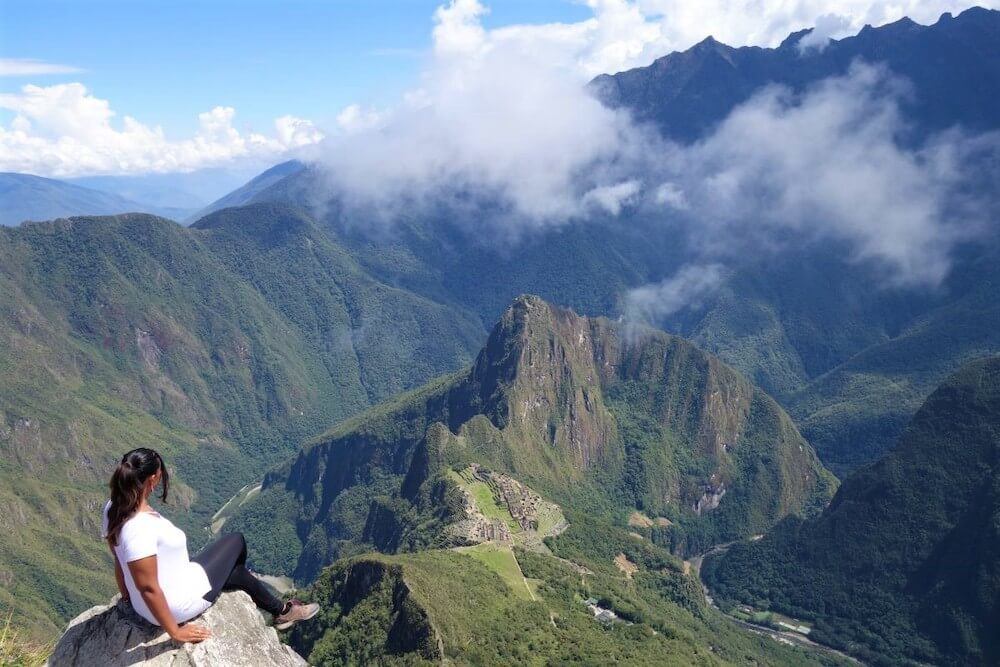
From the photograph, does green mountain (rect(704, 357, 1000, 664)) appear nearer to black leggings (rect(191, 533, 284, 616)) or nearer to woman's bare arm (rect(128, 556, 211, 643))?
black leggings (rect(191, 533, 284, 616))

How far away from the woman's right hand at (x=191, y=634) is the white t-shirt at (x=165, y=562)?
0.20 m

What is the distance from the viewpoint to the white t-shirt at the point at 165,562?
1426 centimetres

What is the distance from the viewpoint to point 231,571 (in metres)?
17.0

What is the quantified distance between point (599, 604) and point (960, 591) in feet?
224

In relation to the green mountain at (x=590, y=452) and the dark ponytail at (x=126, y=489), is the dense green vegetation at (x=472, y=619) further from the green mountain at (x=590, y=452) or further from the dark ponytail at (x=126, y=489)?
the green mountain at (x=590, y=452)

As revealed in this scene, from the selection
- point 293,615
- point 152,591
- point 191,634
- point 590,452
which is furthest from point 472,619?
point 590,452

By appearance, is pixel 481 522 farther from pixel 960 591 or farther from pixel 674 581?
pixel 960 591

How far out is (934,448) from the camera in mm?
146625

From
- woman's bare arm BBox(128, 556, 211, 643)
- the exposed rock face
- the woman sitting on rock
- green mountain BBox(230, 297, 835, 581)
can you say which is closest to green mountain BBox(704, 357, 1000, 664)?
green mountain BBox(230, 297, 835, 581)

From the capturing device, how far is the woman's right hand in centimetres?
1466

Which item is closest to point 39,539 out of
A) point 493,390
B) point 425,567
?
point 493,390

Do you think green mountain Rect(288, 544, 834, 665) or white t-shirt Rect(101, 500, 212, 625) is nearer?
white t-shirt Rect(101, 500, 212, 625)

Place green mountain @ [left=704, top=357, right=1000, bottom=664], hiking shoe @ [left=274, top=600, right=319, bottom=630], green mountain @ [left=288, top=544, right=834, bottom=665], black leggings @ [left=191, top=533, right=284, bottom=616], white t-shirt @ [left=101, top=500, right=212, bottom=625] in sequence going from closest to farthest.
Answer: white t-shirt @ [left=101, top=500, right=212, bottom=625] < black leggings @ [left=191, top=533, right=284, bottom=616] < hiking shoe @ [left=274, top=600, right=319, bottom=630] < green mountain @ [left=288, top=544, right=834, bottom=665] < green mountain @ [left=704, top=357, right=1000, bottom=664]

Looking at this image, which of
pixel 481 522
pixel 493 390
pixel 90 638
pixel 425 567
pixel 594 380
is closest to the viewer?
pixel 90 638
